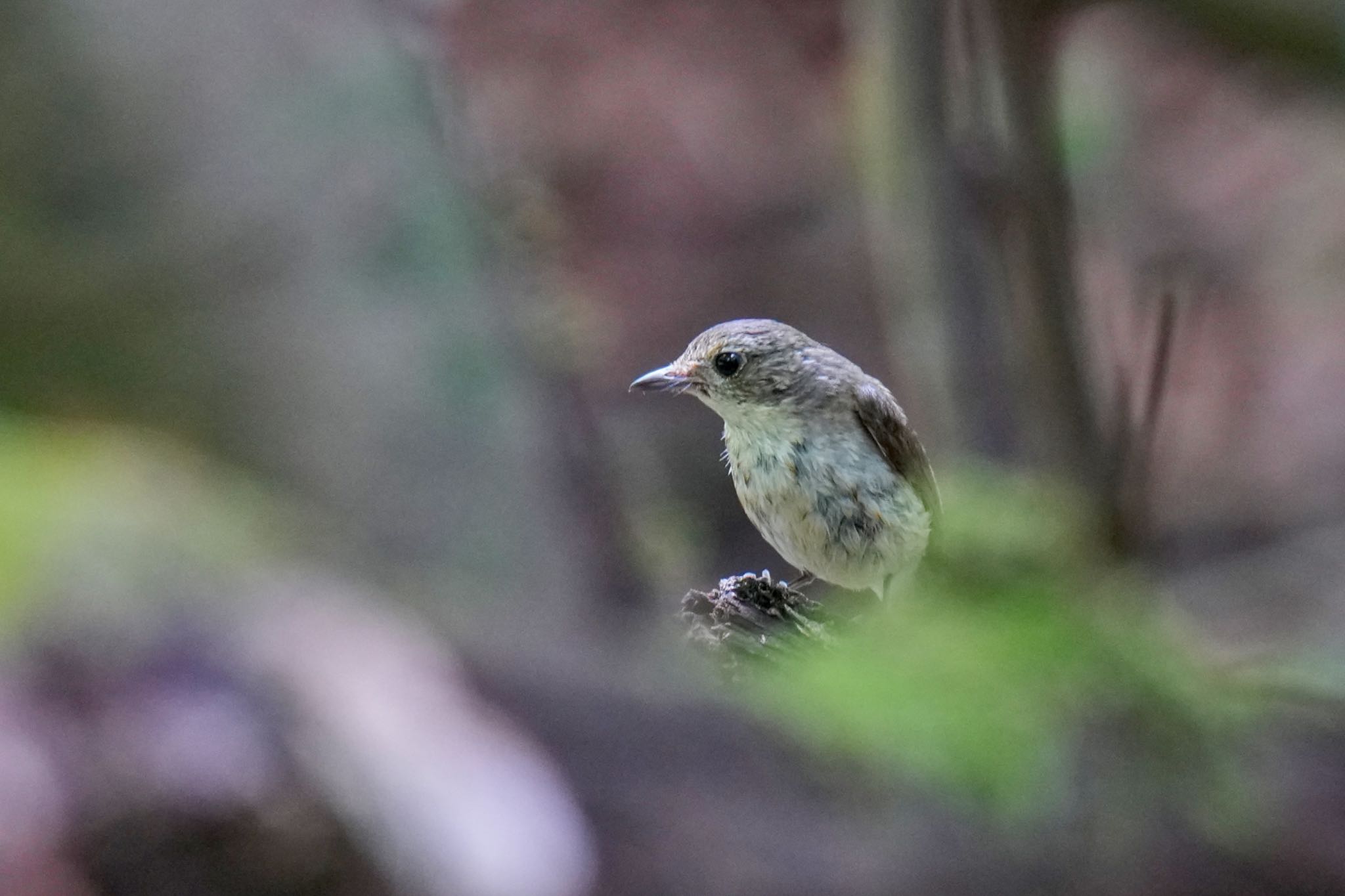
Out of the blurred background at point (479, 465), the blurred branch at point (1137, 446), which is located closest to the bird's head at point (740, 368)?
the blurred branch at point (1137, 446)

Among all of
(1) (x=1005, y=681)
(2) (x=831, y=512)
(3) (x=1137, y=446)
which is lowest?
(2) (x=831, y=512)

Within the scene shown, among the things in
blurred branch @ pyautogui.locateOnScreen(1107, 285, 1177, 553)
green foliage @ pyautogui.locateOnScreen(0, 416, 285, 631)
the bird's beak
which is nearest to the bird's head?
the bird's beak

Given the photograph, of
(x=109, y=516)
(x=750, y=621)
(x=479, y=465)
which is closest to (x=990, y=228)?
(x=479, y=465)

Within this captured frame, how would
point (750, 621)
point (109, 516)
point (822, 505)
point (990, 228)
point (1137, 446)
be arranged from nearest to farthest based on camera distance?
point (750, 621) → point (822, 505) → point (1137, 446) → point (990, 228) → point (109, 516)

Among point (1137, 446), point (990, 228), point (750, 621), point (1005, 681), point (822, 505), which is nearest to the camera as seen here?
point (750, 621)

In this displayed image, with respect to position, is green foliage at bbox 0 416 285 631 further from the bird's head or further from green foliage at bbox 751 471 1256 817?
the bird's head

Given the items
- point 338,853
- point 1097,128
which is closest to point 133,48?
point 338,853

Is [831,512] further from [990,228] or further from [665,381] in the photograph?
[990,228]

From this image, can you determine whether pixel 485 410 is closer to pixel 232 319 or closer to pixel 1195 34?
pixel 232 319
